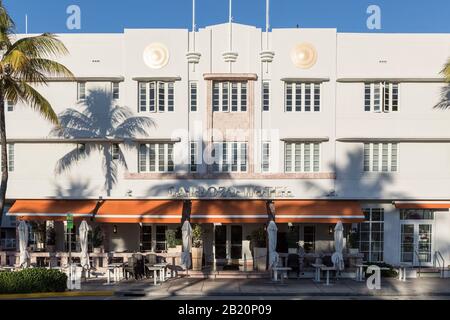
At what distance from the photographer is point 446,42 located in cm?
2550

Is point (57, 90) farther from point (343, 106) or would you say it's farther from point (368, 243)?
point (368, 243)

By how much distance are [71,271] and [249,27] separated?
14904 mm

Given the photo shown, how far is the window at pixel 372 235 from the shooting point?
2622cm

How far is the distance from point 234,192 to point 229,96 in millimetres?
5074

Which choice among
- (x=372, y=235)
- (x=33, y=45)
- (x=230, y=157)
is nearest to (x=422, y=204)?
(x=372, y=235)

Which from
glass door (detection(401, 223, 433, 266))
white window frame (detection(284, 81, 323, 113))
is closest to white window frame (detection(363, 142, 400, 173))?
glass door (detection(401, 223, 433, 266))

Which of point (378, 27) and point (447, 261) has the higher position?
point (378, 27)

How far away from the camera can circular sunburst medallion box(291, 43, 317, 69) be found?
25.5 meters

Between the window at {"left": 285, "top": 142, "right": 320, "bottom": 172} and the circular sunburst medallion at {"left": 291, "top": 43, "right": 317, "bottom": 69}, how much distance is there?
4.12m

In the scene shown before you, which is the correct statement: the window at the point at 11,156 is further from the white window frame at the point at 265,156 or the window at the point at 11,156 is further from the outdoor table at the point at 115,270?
the white window frame at the point at 265,156

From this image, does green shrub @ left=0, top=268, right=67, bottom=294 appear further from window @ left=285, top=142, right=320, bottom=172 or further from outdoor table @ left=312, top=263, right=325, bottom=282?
window @ left=285, top=142, right=320, bottom=172

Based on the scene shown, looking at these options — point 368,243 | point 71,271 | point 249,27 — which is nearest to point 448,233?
point 368,243

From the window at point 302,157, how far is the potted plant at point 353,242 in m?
3.77

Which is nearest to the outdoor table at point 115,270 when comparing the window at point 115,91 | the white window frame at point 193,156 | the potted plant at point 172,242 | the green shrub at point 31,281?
the green shrub at point 31,281
